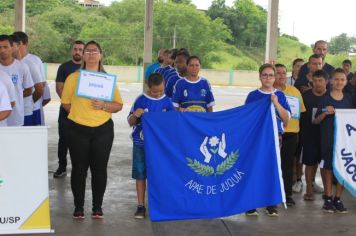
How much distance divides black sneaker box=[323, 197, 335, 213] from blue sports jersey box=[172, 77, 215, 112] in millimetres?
1707

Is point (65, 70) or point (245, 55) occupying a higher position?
point (245, 55)

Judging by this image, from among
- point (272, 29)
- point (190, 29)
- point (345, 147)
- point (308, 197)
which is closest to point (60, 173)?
point (308, 197)

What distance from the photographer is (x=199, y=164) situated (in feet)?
17.3

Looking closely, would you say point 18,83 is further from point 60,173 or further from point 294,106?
point 294,106

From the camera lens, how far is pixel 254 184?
17.8 feet

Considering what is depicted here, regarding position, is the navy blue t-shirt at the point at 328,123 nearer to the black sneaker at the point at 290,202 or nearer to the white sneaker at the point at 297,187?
the black sneaker at the point at 290,202

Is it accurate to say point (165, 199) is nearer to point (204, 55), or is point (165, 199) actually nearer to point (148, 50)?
point (148, 50)

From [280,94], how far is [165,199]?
164cm

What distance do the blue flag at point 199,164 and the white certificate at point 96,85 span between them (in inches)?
17.0

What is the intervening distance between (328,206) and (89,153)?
106 inches

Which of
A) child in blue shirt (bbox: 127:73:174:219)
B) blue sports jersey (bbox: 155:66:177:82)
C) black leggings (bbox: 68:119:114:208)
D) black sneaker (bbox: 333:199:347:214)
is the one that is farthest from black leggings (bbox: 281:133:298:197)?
blue sports jersey (bbox: 155:66:177:82)

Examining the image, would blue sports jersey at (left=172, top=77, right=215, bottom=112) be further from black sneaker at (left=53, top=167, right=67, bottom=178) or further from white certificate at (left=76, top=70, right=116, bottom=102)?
black sneaker at (left=53, top=167, right=67, bottom=178)

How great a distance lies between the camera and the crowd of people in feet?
17.7

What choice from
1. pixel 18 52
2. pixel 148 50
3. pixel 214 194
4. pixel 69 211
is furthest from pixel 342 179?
pixel 148 50
